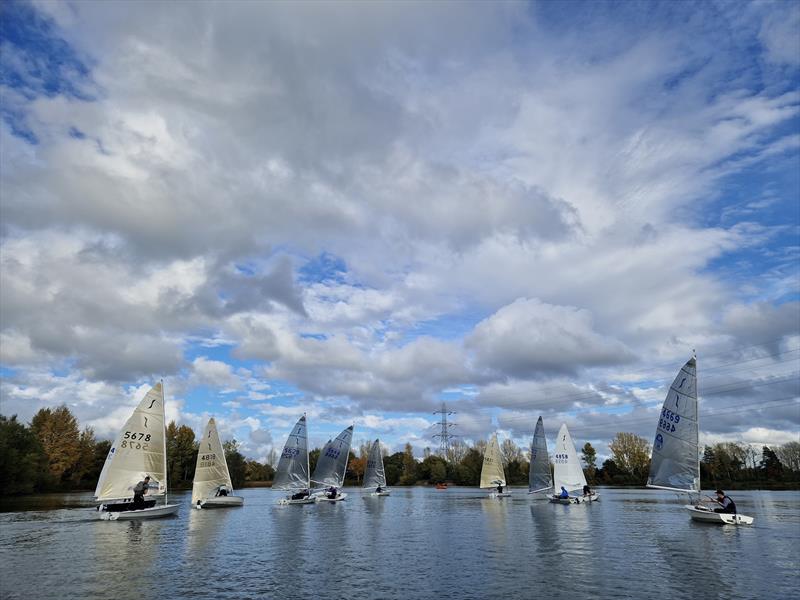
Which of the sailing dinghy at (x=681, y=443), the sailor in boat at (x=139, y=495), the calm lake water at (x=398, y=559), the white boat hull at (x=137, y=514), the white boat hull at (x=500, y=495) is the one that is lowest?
the white boat hull at (x=500, y=495)

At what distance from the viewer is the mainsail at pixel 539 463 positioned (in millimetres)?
80562

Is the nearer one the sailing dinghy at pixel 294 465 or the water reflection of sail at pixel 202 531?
the water reflection of sail at pixel 202 531

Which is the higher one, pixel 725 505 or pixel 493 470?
pixel 493 470

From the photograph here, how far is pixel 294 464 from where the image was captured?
73312 millimetres

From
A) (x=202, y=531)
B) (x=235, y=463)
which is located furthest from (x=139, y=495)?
(x=235, y=463)

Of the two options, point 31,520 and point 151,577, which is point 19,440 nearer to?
point 31,520

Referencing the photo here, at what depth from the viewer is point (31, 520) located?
157 feet


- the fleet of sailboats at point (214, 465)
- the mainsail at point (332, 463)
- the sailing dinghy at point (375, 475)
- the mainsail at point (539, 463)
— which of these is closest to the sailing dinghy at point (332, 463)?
the mainsail at point (332, 463)

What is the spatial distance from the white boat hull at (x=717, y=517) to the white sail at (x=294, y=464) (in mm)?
46996

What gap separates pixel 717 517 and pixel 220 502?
1984 inches

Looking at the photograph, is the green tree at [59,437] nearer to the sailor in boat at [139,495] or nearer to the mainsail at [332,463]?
the mainsail at [332,463]

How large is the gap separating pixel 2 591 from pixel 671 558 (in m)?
30.9

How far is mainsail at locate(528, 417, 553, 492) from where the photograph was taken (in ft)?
264

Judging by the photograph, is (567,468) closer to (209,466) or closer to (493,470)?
(493,470)
